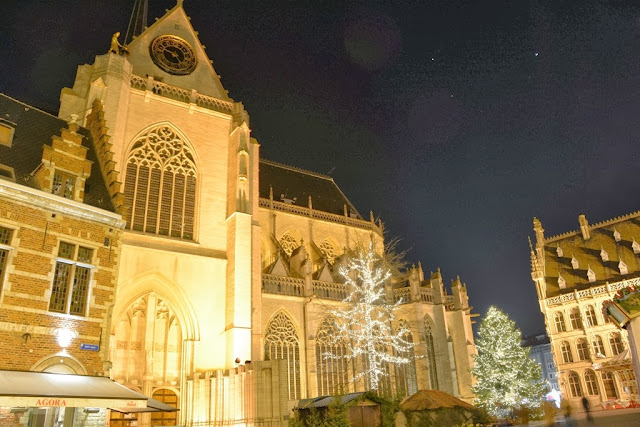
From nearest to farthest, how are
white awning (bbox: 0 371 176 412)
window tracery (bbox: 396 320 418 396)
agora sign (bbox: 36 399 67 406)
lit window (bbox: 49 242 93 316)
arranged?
white awning (bbox: 0 371 176 412) < agora sign (bbox: 36 399 67 406) < lit window (bbox: 49 242 93 316) < window tracery (bbox: 396 320 418 396)

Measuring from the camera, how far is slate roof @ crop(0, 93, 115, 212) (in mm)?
12969

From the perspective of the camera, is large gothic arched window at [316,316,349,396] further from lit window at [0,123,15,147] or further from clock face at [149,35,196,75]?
lit window at [0,123,15,147]

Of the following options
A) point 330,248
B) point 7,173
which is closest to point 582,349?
point 330,248

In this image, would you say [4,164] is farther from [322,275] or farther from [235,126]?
[322,275]

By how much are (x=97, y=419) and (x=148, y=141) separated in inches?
504

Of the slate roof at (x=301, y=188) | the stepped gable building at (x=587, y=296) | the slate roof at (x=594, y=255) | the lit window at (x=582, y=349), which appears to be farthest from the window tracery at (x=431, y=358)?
the slate roof at (x=594, y=255)

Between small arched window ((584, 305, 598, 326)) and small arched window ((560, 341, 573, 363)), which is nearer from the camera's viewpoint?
small arched window ((584, 305, 598, 326))

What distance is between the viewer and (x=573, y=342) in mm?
34781

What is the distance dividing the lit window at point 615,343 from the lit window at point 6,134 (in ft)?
119

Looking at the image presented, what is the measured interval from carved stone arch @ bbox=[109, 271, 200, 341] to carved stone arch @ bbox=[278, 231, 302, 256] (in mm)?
9372

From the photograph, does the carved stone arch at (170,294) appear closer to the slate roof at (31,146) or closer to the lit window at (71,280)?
the slate roof at (31,146)

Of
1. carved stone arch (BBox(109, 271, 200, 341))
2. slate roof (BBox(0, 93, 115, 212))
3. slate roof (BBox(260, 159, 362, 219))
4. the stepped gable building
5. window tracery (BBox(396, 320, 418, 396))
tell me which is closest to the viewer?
slate roof (BBox(0, 93, 115, 212))

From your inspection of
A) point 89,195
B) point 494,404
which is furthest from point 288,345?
point 89,195

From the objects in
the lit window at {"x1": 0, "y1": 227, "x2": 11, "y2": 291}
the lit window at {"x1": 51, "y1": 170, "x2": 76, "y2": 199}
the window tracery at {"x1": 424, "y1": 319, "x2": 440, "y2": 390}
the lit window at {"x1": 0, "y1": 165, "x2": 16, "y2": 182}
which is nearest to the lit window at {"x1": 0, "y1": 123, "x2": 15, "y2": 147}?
the lit window at {"x1": 0, "y1": 165, "x2": 16, "y2": 182}
